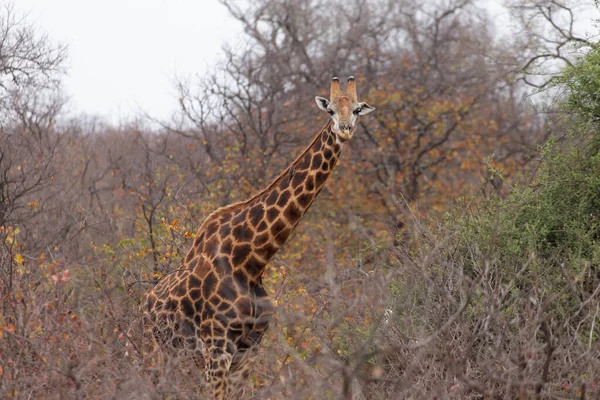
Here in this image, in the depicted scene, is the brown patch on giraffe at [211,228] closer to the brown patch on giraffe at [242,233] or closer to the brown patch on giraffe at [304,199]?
the brown patch on giraffe at [242,233]

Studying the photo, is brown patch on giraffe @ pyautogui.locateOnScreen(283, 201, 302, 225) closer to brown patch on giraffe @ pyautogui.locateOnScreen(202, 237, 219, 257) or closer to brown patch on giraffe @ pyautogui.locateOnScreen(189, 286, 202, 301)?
brown patch on giraffe @ pyautogui.locateOnScreen(202, 237, 219, 257)

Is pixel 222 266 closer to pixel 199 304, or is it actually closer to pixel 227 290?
pixel 227 290

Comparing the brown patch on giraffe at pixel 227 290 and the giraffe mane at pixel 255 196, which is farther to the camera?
the giraffe mane at pixel 255 196

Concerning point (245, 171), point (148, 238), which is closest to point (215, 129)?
point (245, 171)

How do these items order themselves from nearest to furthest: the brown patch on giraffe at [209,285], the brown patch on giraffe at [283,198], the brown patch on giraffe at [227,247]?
1. the brown patch on giraffe at [209,285]
2. the brown patch on giraffe at [227,247]
3. the brown patch on giraffe at [283,198]

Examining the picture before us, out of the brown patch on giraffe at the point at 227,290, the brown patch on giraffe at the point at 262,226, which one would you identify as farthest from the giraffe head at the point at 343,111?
the brown patch on giraffe at the point at 227,290

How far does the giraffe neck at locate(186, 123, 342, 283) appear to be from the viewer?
6.95 metres

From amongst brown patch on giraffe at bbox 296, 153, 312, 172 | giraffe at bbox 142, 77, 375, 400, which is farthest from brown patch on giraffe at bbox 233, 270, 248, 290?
brown patch on giraffe at bbox 296, 153, 312, 172

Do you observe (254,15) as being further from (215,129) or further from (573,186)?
(573,186)

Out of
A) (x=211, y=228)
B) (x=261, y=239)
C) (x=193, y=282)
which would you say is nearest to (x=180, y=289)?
(x=193, y=282)

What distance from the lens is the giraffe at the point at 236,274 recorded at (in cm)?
673

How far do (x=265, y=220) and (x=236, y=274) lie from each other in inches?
21.3

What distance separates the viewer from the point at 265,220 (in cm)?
704

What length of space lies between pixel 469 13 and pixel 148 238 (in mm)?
17449
